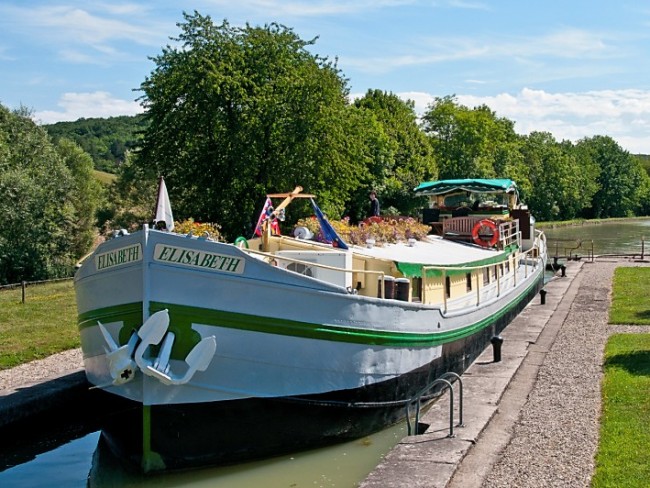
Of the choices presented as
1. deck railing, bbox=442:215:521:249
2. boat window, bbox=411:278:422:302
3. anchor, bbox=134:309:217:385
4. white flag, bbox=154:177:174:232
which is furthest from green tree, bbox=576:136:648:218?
anchor, bbox=134:309:217:385

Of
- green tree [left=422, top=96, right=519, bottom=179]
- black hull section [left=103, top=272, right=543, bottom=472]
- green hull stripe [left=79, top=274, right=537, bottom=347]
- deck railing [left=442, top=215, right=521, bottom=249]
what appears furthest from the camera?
green tree [left=422, top=96, right=519, bottom=179]

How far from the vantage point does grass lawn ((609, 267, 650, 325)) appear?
64.0 feet

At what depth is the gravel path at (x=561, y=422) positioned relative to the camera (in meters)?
8.53

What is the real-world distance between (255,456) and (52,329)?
988cm

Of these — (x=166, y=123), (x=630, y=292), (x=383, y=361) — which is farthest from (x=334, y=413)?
(x=166, y=123)

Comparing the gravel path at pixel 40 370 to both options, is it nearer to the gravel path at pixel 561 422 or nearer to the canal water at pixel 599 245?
the gravel path at pixel 561 422

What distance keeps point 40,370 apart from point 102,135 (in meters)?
146

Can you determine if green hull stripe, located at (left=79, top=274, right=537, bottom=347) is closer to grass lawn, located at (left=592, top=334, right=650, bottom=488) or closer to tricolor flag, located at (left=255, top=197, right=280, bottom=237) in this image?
tricolor flag, located at (left=255, top=197, right=280, bottom=237)

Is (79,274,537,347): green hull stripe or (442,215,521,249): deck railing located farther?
(442,215,521,249): deck railing

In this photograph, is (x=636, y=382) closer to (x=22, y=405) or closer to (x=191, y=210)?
(x=22, y=405)

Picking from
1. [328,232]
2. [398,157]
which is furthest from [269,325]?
[398,157]

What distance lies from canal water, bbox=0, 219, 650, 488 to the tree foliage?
26661 mm

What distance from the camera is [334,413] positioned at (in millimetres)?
11281

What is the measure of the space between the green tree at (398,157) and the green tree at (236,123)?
1592 cm
